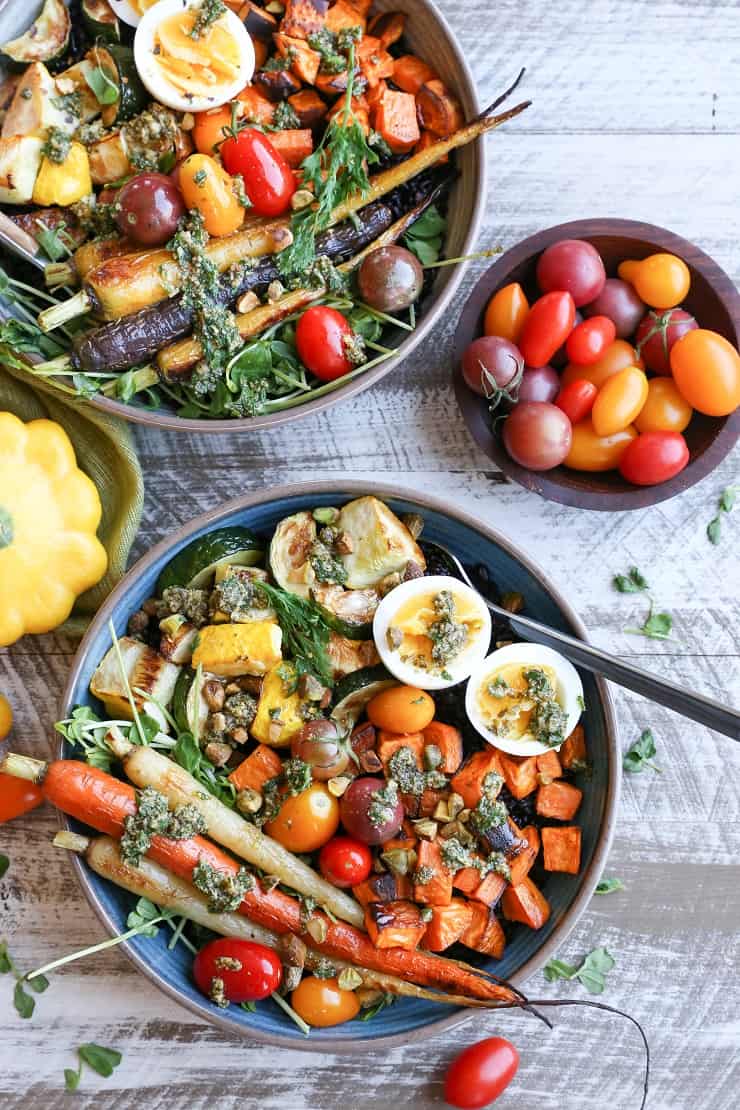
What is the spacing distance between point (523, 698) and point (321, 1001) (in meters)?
0.77

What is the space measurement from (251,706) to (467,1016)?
0.79 m

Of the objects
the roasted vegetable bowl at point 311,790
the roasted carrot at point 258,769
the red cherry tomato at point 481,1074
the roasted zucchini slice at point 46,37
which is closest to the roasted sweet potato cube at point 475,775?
the roasted vegetable bowl at point 311,790

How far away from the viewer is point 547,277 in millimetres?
2209

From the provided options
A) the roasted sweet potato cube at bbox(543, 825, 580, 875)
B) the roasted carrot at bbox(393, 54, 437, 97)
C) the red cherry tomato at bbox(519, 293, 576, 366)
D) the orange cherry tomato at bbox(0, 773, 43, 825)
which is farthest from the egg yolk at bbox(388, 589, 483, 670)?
the roasted carrot at bbox(393, 54, 437, 97)

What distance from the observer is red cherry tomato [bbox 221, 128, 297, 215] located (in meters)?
2.07

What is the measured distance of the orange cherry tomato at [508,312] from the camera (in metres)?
2.22

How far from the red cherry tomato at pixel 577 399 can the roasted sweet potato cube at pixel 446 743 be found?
78 centimetres

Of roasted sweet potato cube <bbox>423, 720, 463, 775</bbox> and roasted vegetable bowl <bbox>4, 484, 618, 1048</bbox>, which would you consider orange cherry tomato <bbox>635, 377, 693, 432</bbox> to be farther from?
roasted sweet potato cube <bbox>423, 720, 463, 775</bbox>

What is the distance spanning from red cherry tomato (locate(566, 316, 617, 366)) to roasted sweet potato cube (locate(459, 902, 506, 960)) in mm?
1252

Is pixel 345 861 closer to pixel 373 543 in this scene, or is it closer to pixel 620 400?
pixel 373 543

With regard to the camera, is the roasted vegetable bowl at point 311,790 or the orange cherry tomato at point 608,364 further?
the orange cherry tomato at point 608,364

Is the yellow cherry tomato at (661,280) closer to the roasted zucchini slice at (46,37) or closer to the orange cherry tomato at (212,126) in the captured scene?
the orange cherry tomato at (212,126)

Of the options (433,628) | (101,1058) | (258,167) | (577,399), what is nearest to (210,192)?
(258,167)

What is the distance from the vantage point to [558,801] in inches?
84.4
